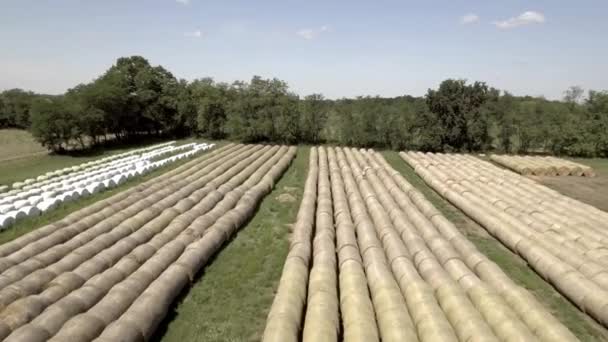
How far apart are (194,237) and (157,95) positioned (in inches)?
1898

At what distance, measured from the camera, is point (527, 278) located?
45.8 ft

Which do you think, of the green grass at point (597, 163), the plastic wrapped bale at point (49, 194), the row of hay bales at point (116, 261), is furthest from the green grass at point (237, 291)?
the green grass at point (597, 163)

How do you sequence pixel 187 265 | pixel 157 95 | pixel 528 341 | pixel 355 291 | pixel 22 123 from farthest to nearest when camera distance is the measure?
pixel 22 123
pixel 157 95
pixel 187 265
pixel 355 291
pixel 528 341

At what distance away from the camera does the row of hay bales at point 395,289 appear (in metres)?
8.95

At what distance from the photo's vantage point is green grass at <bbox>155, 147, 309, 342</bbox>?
10750mm

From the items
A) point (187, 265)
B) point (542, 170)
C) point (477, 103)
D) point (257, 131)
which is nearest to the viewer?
point (187, 265)

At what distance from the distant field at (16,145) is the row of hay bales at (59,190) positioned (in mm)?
20494

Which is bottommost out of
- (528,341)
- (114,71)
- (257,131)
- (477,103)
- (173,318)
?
(173,318)

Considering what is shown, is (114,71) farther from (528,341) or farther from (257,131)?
(528,341)

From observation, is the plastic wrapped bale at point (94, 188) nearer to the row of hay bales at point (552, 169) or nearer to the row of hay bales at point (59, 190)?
the row of hay bales at point (59, 190)

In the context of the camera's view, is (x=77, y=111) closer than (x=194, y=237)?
No

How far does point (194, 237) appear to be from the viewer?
51.7ft

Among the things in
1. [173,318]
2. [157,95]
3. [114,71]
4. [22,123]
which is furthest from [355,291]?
[22,123]

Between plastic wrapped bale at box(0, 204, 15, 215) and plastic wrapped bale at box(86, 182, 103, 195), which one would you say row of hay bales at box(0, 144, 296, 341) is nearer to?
plastic wrapped bale at box(86, 182, 103, 195)
